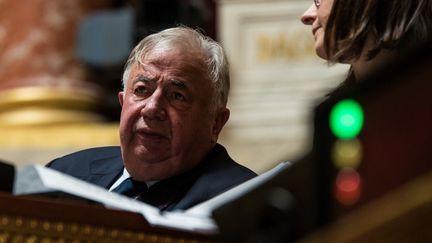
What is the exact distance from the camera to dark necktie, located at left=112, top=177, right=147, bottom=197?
2.41 m

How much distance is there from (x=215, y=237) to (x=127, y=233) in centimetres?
14

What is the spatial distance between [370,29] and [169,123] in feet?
1.47

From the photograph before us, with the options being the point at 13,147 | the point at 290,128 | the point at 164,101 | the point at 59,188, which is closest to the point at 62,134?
the point at 13,147

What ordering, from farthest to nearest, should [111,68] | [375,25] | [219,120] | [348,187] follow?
[111,68] < [219,120] < [375,25] < [348,187]

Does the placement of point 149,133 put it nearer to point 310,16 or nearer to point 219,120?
point 219,120

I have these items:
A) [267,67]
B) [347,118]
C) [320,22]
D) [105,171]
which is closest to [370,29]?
[320,22]

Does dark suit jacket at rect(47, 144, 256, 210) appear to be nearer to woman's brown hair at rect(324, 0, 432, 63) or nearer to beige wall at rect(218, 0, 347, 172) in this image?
woman's brown hair at rect(324, 0, 432, 63)

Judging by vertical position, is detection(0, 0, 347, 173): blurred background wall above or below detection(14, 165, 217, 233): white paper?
below

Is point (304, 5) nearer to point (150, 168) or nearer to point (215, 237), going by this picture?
point (150, 168)

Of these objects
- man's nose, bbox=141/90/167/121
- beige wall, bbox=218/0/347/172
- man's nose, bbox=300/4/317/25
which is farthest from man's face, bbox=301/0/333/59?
beige wall, bbox=218/0/347/172

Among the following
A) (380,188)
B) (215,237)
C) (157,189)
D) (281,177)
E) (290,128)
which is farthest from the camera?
(290,128)

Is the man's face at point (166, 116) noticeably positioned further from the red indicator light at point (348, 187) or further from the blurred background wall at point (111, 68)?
the blurred background wall at point (111, 68)

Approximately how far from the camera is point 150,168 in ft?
7.98

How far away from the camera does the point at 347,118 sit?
52.8 inches
